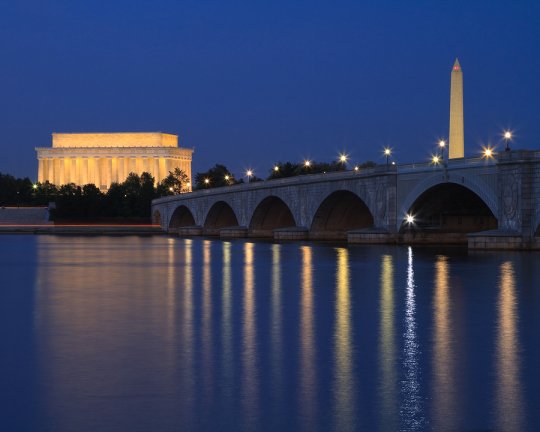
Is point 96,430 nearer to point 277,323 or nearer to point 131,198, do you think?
point 277,323

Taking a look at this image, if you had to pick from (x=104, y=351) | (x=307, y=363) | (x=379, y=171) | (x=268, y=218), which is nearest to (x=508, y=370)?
(x=307, y=363)

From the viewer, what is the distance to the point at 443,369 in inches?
568

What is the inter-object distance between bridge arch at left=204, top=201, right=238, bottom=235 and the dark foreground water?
253ft

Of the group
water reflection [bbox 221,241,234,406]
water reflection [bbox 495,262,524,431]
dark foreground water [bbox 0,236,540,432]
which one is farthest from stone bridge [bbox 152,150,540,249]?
water reflection [bbox 495,262,524,431]

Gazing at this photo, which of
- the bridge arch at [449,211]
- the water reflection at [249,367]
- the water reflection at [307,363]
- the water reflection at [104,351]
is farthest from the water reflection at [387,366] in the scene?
the bridge arch at [449,211]

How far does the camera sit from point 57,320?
20891 mm

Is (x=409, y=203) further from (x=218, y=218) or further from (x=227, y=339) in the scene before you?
(x=218, y=218)

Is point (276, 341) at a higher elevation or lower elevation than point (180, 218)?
lower

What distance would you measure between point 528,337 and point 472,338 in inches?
45.5

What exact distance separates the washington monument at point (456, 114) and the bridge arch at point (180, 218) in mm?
56719

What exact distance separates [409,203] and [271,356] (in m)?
48.7

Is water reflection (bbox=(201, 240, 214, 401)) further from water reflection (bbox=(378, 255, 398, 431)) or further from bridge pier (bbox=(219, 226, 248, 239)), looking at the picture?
bridge pier (bbox=(219, 226, 248, 239))

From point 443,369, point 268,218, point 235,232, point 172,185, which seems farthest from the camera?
point 172,185

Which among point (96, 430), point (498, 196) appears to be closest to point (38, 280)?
point (96, 430)
